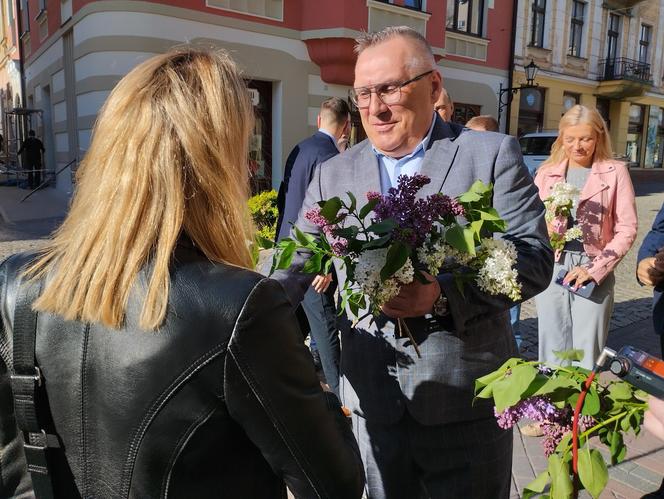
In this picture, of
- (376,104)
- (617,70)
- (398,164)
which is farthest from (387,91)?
(617,70)

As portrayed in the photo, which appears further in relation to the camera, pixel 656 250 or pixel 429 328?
pixel 656 250

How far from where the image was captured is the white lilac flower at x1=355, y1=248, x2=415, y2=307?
1351mm

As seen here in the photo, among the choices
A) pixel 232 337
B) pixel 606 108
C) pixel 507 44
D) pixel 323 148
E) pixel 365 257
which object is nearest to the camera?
A: pixel 232 337

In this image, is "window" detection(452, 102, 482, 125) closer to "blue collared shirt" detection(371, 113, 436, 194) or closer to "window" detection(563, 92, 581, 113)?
"window" detection(563, 92, 581, 113)

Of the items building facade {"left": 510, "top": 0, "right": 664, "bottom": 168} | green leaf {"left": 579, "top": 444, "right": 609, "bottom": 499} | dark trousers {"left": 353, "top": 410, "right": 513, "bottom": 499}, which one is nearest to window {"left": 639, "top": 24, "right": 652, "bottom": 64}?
building facade {"left": 510, "top": 0, "right": 664, "bottom": 168}

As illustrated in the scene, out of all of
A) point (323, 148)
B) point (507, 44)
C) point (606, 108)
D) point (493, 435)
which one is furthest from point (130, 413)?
point (606, 108)

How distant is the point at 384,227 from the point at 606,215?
2513 millimetres

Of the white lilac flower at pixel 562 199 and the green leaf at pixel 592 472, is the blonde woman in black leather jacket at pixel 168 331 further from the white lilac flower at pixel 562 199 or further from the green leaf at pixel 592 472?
the white lilac flower at pixel 562 199

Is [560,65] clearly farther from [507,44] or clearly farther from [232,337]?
[232,337]

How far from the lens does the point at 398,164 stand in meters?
1.90

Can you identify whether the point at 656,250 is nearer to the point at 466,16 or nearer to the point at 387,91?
the point at 387,91

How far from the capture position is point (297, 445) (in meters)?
1.05

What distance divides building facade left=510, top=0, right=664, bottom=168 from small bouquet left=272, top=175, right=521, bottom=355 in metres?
17.5

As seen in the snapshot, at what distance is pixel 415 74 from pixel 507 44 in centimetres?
1708
